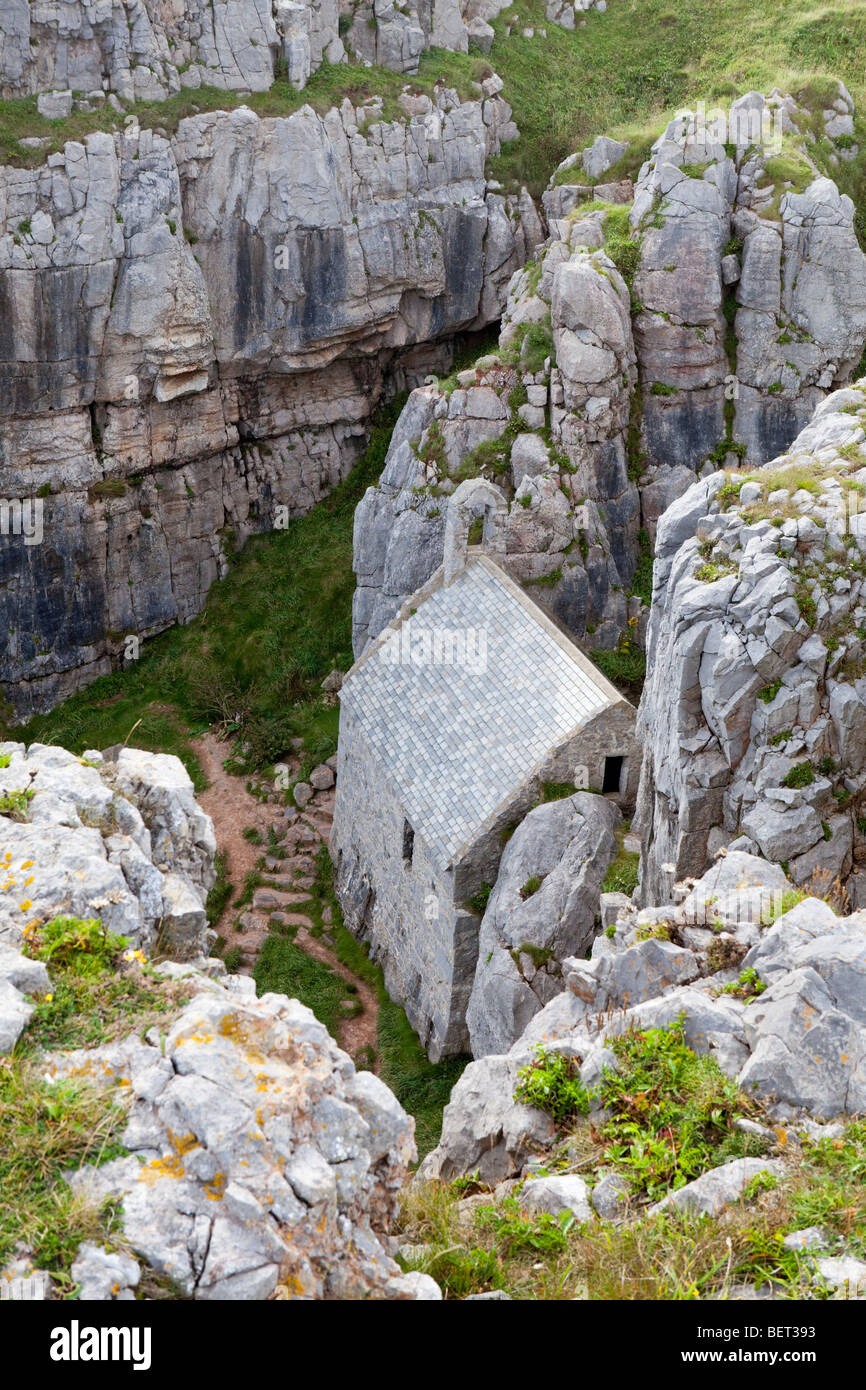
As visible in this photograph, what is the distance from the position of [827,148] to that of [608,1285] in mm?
41310

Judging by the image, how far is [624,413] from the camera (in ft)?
127

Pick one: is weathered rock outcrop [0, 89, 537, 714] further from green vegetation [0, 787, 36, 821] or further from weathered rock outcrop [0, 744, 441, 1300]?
weathered rock outcrop [0, 744, 441, 1300]

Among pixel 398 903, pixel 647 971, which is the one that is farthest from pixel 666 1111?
pixel 398 903

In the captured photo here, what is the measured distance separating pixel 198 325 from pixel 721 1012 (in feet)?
112

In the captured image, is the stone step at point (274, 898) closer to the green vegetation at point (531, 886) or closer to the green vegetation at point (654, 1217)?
the green vegetation at point (531, 886)

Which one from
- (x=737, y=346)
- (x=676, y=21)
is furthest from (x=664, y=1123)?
(x=676, y=21)

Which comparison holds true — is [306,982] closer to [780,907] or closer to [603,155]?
[780,907]

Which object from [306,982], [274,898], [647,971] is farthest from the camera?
[274,898]

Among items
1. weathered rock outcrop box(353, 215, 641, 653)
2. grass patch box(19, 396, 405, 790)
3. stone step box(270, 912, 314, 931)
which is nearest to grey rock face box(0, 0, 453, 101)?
weathered rock outcrop box(353, 215, 641, 653)

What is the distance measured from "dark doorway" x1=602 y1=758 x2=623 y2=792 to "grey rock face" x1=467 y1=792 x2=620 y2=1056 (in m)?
1.07

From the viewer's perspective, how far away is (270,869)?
36375 millimetres

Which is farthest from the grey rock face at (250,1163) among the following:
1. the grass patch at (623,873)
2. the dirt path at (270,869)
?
the dirt path at (270,869)

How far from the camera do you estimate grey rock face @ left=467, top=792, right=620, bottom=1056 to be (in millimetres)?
25328

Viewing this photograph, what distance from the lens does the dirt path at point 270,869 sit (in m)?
32.0
